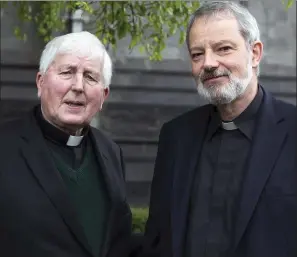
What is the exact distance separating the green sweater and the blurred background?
6.49 metres

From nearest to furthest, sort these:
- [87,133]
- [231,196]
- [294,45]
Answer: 1. [231,196]
2. [87,133]
3. [294,45]

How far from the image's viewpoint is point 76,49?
271 centimetres

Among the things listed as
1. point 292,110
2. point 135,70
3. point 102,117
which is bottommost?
point 102,117

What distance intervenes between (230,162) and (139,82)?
7560mm

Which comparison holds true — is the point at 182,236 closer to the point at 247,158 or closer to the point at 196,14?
the point at 247,158

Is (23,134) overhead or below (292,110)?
below

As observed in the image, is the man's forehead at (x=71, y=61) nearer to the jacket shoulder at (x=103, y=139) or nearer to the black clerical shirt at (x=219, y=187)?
the jacket shoulder at (x=103, y=139)

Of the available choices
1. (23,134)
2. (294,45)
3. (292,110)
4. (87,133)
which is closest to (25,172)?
(23,134)

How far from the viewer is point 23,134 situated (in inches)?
108

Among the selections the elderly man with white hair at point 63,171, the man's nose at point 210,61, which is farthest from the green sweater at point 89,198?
the man's nose at point 210,61

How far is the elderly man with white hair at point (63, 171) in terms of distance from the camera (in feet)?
8.43

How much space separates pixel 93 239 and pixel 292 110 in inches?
40.5

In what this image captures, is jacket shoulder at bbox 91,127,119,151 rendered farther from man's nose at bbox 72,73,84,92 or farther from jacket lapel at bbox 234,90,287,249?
jacket lapel at bbox 234,90,287,249

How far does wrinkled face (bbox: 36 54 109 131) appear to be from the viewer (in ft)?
8.87
